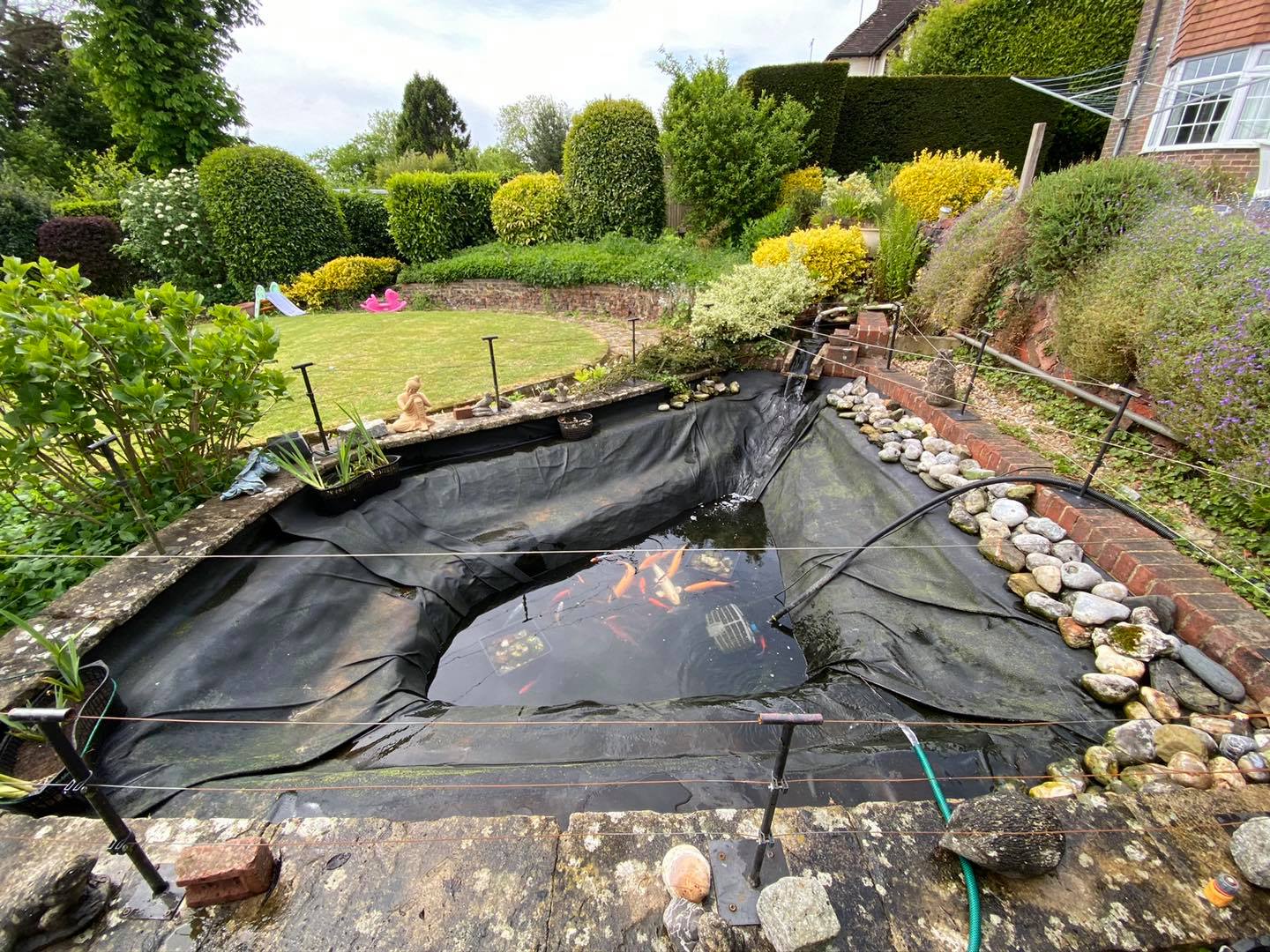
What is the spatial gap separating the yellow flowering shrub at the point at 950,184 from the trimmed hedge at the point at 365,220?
10.8 m

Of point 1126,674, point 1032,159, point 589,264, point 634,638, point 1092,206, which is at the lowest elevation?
point 634,638

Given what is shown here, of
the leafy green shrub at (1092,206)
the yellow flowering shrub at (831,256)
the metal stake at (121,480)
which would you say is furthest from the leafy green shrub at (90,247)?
the leafy green shrub at (1092,206)

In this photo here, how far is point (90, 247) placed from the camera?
1074 cm

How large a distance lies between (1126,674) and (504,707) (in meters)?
2.90

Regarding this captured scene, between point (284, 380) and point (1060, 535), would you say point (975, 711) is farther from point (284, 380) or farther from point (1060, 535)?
point (284, 380)

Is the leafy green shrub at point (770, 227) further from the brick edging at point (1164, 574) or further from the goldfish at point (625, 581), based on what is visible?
the goldfish at point (625, 581)

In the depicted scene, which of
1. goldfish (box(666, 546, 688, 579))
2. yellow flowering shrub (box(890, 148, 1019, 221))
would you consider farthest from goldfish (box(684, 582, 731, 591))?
yellow flowering shrub (box(890, 148, 1019, 221))

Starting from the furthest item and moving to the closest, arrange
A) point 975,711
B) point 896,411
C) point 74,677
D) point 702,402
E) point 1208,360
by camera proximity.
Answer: point 702,402, point 896,411, point 1208,360, point 975,711, point 74,677

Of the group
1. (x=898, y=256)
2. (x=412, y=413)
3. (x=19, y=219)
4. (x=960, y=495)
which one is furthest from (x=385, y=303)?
(x=960, y=495)

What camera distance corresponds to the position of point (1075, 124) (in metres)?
9.89

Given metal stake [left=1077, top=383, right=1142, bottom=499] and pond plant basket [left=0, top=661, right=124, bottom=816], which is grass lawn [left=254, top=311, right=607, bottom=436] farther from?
metal stake [left=1077, top=383, right=1142, bottom=499]

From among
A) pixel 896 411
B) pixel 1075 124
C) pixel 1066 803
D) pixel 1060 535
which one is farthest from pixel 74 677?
pixel 1075 124

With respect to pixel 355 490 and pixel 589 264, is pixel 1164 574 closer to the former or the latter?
pixel 355 490

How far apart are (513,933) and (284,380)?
139 inches
